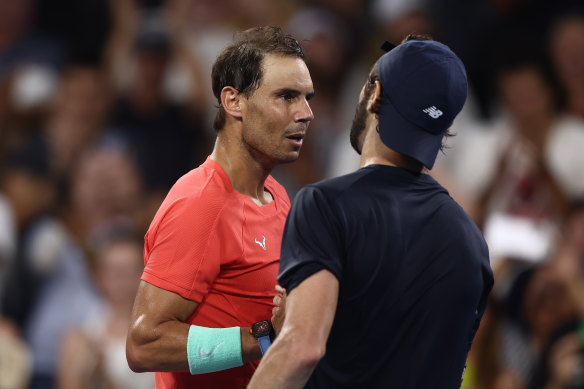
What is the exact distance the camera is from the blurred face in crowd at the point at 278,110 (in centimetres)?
281

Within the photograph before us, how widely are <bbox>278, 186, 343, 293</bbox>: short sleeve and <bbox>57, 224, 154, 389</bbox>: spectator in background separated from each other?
136 inches

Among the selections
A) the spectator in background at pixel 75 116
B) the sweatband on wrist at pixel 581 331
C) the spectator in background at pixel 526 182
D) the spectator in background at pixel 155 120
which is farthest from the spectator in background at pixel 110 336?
the sweatband on wrist at pixel 581 331

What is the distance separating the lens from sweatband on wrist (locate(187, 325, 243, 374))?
8.48 ft

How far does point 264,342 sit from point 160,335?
30 cm

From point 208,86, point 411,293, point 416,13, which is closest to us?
point 411,293

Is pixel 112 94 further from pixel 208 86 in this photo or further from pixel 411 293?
pixel 411 293

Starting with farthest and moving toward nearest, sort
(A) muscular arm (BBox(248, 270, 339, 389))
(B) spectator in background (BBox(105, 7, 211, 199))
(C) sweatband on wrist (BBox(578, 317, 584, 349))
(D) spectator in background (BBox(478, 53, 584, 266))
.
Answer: (B) spectator in background (BBox(105, 7, 211, 199)) < (D) spectator in background (BBox(478, 53, 584, 266)) < (C) sweatband on wrist (BBox(578, 317, 584, 349)) < (A) muscular arm (BBox(248, 270, 339, 389))

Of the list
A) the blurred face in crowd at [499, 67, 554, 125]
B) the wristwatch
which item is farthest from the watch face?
the blurred face in crowd at [499, 67, 554, 125]

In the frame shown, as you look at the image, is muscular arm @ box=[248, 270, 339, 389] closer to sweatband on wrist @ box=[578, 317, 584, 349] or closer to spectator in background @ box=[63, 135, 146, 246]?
sweatband on wrist @ box=[578, 317, 584, 349]

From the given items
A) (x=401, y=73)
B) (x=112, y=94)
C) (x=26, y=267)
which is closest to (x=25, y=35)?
(x=112, y=94)

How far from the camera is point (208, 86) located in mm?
7266

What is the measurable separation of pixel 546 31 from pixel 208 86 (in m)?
2.66

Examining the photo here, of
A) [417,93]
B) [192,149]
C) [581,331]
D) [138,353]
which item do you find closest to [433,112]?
[417,93]

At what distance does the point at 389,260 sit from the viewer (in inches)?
89.2
